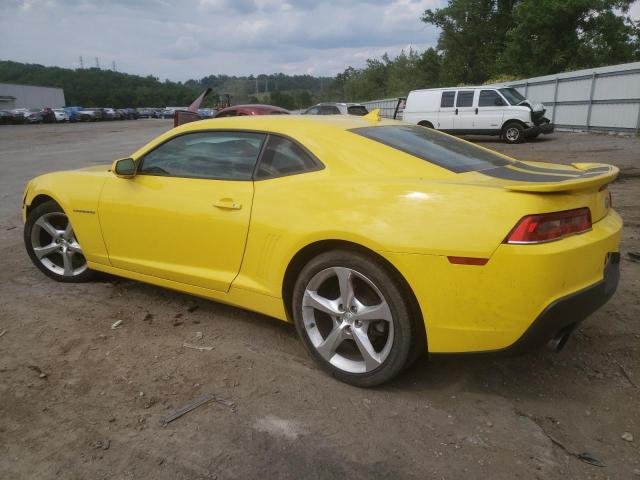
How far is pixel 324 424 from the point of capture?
8.01ft

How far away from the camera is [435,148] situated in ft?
10.3

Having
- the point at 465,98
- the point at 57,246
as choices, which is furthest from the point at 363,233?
the point at 465,98

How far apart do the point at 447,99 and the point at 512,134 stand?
2.64 m

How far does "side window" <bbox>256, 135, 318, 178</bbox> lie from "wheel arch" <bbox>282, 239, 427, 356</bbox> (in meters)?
0.47

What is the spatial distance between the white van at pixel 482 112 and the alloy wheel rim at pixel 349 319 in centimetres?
1547

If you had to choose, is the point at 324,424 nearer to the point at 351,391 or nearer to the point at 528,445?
the point at 351,391

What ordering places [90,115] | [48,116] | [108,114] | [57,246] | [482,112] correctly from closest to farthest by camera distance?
[57,246], [482,112], [48,116], [90,115], [108,114]

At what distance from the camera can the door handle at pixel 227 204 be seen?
120 inches

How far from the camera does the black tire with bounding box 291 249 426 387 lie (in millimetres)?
2502

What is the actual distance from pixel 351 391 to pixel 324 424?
1.04 feet

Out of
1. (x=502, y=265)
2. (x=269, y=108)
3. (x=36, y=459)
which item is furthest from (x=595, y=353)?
(x=269, y=108)

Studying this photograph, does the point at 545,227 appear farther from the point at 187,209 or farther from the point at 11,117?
the point at 11,117

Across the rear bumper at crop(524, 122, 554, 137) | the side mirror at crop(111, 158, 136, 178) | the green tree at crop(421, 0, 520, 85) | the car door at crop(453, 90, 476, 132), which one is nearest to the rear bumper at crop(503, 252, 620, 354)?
the side mirror at crop(111, 158, 136, 178)

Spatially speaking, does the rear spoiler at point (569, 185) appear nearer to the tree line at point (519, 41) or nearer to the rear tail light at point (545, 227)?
the rear tail light at point (545, 227)
